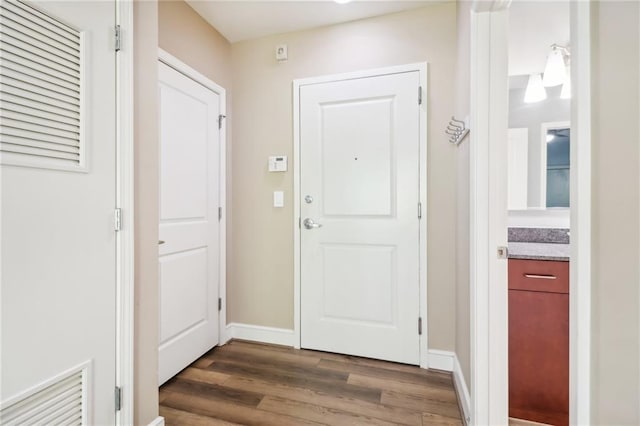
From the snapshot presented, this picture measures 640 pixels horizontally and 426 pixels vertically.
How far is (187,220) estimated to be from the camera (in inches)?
81.2

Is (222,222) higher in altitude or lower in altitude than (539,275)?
higher

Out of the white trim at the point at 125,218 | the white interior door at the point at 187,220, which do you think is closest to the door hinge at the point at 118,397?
the white trim at the point at 125,218

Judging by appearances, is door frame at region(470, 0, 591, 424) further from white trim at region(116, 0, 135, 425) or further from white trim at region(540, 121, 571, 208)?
white trim at region(116, 0, 135, 425)

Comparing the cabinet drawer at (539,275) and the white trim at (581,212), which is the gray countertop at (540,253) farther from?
the white trim at (581,212)

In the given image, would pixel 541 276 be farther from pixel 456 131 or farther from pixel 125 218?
pixel 125 218

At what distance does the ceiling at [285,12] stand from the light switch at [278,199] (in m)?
1.28

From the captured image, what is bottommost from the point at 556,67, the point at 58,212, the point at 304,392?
the point at 304,392

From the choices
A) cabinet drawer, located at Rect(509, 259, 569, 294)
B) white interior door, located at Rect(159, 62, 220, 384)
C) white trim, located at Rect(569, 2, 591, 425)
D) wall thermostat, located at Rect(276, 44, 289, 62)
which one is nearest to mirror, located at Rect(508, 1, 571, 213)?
cabinet drawer, located at Rect(509, 259, 569, 294)

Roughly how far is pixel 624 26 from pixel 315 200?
1.93 metres

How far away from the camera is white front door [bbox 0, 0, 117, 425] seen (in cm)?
92

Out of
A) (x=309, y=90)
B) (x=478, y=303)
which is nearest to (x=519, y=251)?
(x=478, y=303)

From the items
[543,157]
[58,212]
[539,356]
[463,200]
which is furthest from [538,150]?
[58,212]

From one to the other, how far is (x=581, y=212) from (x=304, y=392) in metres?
1.75

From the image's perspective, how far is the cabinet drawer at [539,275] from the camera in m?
1.58
